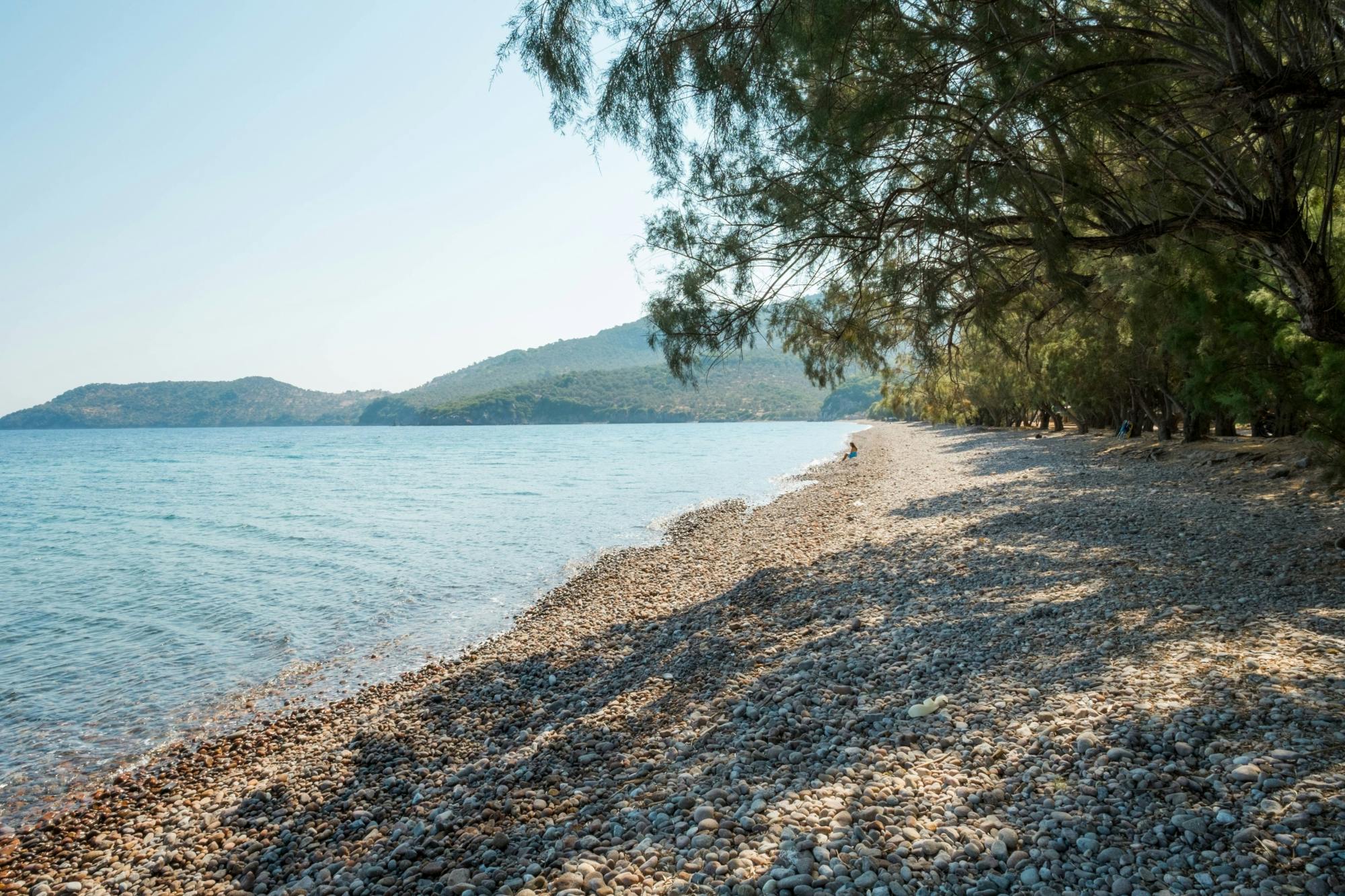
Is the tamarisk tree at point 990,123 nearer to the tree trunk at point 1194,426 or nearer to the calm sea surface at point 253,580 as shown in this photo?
the calm sea surface at point 253,580

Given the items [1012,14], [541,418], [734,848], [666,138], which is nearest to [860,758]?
[734,848]

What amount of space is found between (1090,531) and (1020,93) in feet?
25.6

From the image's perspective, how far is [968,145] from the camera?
685cm

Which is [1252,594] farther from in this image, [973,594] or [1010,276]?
[1010,276]

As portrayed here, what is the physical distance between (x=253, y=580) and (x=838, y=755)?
15.9 meters

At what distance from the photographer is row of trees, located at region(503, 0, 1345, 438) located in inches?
229

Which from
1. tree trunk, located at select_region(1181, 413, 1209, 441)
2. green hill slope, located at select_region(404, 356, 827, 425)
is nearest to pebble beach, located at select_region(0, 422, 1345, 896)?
tree trunk, located at select_region(1181, 413, 1209, 441)

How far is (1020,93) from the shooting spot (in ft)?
18.4

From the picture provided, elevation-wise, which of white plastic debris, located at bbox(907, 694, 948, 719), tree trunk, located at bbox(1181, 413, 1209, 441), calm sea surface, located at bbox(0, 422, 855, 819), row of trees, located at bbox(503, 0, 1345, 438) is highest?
row of trees, located at bbox(503, 0, 1345, 438)

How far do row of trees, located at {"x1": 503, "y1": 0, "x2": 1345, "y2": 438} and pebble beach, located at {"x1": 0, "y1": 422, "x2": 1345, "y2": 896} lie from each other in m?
3.22

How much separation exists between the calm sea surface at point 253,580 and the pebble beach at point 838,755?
1640 millimetres

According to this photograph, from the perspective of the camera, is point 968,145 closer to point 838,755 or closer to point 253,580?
point 838,755

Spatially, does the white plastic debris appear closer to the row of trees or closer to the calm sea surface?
the row of trees

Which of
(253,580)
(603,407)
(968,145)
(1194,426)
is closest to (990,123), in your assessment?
(968,145)
